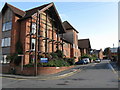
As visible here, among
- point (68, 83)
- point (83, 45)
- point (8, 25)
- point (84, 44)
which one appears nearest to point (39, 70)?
point (68, 83)

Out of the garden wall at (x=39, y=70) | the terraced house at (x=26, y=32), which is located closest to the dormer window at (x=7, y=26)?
the terraced house at (x=26, y=32)

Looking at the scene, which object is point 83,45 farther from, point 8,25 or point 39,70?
point 39,70

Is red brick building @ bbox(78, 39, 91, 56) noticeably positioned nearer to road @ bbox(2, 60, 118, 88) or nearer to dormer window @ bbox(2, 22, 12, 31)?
dormer window @ bbox(2, 22, 12, 31)

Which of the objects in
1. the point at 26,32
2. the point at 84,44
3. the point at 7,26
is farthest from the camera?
the point at 84,44

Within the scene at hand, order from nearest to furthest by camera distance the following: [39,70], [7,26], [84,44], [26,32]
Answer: [39,70] → [26,32] → [7,26] → [84,44]

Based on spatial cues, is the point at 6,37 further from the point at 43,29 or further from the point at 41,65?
the point at 41,65

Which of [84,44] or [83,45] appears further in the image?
[84,44]

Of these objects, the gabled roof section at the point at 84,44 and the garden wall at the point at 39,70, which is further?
the gabled roof section at the point at 84,44

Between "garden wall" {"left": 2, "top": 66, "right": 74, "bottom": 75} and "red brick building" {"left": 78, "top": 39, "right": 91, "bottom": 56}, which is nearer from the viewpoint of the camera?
"garden wall" {"left": 2, "top": 66, "right": 74, "bottom": 75}

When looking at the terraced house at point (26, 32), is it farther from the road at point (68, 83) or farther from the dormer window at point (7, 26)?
the road at point (68, 83)

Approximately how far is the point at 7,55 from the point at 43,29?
8.38 m

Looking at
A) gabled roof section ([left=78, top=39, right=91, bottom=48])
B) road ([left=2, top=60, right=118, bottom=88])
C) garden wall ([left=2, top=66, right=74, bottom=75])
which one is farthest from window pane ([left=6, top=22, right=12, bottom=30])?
gabled roof section ([left=78, top=39, right=91, bottom=48])

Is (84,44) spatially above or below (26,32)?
below

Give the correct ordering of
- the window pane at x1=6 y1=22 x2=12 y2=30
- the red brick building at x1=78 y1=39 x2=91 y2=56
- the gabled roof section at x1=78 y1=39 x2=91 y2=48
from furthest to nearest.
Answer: the gabled roof section at x1=78 y1=39 x2=91 y2=48, the red brick building at x1=78 y1=39 x2=91 y2=56, the window pane at x1=6 y1=22 x2=12 y2=30
